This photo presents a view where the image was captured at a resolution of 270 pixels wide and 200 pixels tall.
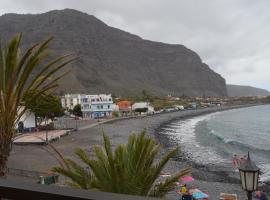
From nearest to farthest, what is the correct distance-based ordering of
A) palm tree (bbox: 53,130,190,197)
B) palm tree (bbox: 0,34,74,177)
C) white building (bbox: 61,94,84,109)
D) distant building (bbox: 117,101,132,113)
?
palm tree (bbox: 0,34,74,177)
palm tree (bbox: 53,130,190,197)
white building (bbox: 61,94,84,109)
distant building (bbox: 117,101,132,113)

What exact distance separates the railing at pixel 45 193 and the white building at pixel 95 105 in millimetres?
100315

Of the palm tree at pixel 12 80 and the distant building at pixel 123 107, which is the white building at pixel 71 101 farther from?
the palm tree at pixel 12 80

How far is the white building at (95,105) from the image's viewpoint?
103 m

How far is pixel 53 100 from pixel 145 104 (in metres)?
74.9

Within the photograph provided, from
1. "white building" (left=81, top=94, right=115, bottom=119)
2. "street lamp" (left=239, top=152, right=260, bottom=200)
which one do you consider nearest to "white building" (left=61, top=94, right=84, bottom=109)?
"white building" (left=81, top=94, right=115, bottom=119)

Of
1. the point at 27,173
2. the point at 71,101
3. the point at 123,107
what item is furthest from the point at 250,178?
A: the point at 71,101

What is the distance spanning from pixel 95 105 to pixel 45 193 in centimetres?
10266

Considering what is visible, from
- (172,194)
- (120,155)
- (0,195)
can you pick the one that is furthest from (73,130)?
(0,195)

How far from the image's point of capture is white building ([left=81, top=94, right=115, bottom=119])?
103125 mm

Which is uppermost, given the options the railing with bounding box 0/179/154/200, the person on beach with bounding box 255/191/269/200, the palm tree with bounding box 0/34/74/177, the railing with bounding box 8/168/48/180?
the palm tree with bounding box 0/34/74/177

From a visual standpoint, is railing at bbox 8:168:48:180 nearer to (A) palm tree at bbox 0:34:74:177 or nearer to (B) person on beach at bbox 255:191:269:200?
(B) person on beach at bbox 255:191:269:200

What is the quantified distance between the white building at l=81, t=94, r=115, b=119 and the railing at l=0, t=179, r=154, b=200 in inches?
3949

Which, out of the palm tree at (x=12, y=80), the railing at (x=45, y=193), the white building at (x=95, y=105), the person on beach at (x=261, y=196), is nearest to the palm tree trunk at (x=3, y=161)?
the palm tree at (x=12, y=80)

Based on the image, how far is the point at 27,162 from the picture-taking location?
34.0 meters
